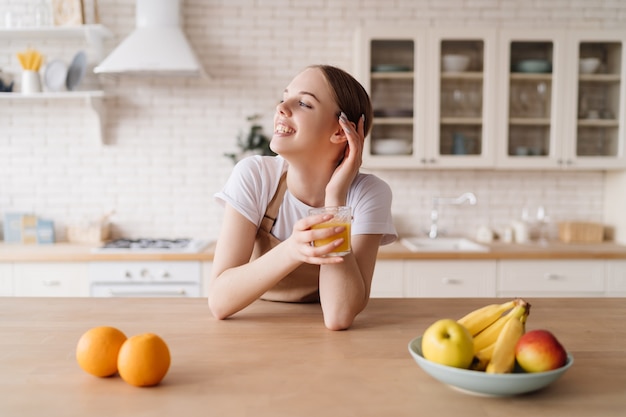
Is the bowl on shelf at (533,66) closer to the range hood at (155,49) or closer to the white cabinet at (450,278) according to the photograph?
the white cabinet at (450,278)

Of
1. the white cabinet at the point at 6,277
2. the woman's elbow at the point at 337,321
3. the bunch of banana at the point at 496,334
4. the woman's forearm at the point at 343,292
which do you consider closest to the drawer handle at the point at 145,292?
the white cabinet at the point at 6,277

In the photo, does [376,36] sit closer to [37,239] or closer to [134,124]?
[134,124]

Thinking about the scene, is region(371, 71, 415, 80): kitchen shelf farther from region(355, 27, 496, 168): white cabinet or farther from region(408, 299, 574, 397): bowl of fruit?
region(408, 299, 574, 397): bowl of fruit

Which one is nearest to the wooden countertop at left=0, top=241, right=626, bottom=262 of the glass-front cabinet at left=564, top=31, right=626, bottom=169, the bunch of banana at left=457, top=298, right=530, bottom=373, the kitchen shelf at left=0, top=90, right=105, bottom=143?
the glass-front cabinet at left=564, top=31, right=626, bottom=169

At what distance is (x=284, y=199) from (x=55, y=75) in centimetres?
275

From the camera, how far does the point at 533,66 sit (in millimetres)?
3598

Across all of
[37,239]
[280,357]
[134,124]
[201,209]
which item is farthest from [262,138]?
[280,357]

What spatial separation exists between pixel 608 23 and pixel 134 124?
3.44 m

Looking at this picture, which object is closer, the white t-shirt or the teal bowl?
the teal bowl

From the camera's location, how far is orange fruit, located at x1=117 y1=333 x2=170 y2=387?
950 millimetres

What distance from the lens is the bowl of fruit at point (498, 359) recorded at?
35.1 inches

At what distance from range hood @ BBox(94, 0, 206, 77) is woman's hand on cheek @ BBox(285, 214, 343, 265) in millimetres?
2396

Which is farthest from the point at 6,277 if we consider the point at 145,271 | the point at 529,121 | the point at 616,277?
the point at 616,277

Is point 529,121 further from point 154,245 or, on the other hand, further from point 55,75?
point 55,75
